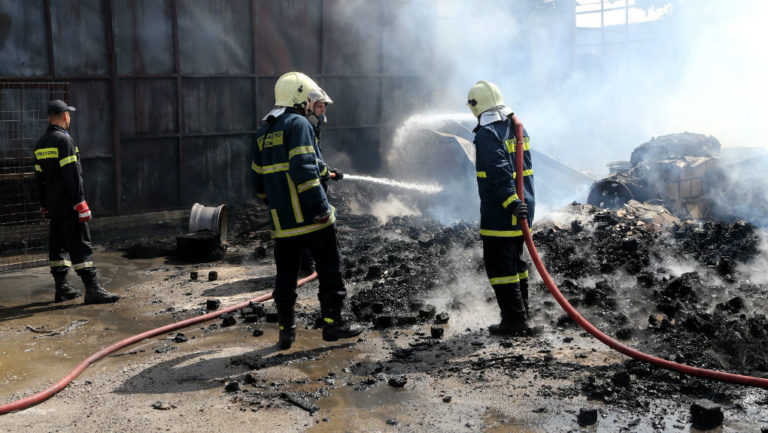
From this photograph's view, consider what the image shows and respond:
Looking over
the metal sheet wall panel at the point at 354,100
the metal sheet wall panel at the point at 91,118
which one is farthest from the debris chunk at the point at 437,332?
the metal sheet wall panel at the point at 354,100

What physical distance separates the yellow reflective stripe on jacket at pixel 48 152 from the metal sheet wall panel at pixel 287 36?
5470 mm

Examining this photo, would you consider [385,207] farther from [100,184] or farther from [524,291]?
[524,291]

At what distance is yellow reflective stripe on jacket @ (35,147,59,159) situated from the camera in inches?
257

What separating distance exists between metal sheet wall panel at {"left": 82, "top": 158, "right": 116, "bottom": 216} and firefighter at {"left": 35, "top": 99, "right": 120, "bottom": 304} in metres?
3.29

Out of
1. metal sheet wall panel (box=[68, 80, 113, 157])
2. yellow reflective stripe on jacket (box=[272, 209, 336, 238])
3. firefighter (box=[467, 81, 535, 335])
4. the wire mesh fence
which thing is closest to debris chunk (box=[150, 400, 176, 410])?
yellow reflective stripe on jacket (box=[272, 209, 336, 238])

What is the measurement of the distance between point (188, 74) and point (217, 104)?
0.71 m

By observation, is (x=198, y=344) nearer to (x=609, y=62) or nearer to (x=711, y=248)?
(x=711, y=248)

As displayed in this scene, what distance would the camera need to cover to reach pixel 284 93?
5.10 m

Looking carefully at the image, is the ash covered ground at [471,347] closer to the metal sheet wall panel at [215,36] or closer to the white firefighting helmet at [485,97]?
the white firefighting helmet at [485,97]

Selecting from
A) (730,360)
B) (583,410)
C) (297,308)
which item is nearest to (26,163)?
(297,308)

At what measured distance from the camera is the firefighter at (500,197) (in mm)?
5184

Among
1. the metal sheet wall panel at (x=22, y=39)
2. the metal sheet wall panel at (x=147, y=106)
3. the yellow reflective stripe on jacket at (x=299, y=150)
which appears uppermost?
the metal sheet wall panel at (x=22, y=39)

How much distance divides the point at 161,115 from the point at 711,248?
27.6 ft

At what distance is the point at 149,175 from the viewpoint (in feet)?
34.5
